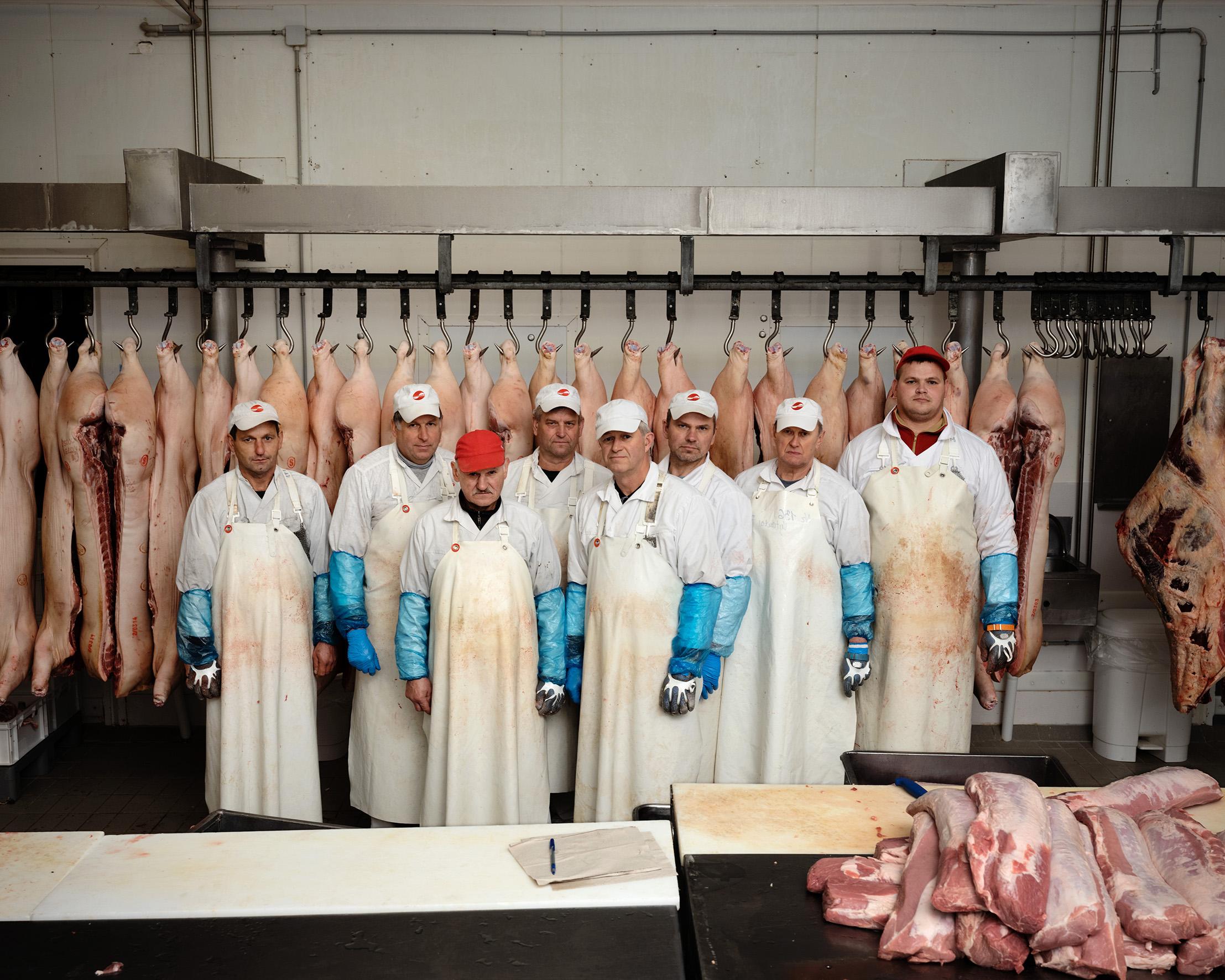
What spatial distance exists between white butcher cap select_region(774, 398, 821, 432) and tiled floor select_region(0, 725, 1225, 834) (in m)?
2.07

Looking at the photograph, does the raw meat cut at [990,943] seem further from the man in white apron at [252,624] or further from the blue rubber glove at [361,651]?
the man in white apron at [252,624]

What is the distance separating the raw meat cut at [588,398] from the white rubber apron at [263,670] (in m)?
1.21

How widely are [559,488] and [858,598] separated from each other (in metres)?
1.23

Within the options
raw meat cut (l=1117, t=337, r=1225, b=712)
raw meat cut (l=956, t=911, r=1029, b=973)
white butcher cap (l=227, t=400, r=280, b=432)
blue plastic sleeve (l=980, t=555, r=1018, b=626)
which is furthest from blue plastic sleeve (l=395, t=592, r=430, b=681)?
raw meat cut (l=1117, t=337, r=1225, b=712)

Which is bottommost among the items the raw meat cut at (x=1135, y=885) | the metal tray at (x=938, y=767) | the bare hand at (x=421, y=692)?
the bare hand at (x=421, y=692)

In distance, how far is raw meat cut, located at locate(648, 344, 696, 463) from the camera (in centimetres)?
440

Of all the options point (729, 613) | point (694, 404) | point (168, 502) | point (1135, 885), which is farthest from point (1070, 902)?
point (168, 502)

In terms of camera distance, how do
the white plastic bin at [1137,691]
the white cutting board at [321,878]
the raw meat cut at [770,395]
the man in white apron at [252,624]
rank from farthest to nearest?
the white plastic bin at [1137,691]
the raw meat cut at [770,395]
the man in white apron at [252,624]
the white cutting board at [321,878]

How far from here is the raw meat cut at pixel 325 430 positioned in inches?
175

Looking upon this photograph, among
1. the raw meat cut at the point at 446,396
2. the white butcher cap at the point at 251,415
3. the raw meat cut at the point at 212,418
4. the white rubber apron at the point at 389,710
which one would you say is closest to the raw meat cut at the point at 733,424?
the raw meat cut at the point at 446,396

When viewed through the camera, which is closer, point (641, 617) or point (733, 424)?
point (641, 617)

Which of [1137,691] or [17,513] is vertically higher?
[17,513]

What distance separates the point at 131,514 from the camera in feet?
14.6

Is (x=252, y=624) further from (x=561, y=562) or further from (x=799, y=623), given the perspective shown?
(x=799, y=623)
